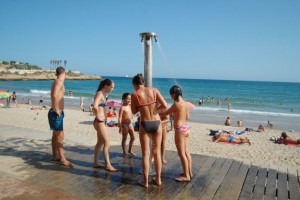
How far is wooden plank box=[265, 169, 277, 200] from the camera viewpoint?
13.5 feet

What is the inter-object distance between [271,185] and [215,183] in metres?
0.98

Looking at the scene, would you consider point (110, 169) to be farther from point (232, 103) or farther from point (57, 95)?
point (232, 103)

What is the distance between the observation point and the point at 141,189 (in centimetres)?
418

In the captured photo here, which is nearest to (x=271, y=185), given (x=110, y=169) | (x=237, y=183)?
(x=237, y=183)

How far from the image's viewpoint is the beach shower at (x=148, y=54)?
4.86 metres

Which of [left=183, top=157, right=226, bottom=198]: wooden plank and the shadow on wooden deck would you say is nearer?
the shadow on wooden deck

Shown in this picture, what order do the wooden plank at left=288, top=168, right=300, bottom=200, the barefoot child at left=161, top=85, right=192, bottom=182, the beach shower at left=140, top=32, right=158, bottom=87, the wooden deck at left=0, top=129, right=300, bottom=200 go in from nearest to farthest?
the wooden deck at left=0, top=129, right=300, bottom=200 → the wooden plank at left=288, top=168, right=300, bottom=200 → the barefoot child at left=161, top=85, right=192, bottom=182 → the beach shower at left=140, top=32, right=158, bottom=87

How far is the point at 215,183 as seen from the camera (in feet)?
14.8

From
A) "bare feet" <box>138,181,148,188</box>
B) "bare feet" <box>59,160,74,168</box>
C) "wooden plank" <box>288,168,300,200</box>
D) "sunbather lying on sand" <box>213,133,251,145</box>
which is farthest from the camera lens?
"sunbather lying on sand" <box>213,133,251,145</box>

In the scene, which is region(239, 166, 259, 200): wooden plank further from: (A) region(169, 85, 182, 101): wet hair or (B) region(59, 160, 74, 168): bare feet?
(B) region(59, 160, 74, 168): bare feet

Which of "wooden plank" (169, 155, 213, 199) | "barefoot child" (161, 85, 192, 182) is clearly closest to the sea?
"wooden plank" (169, 155, 213, 199)

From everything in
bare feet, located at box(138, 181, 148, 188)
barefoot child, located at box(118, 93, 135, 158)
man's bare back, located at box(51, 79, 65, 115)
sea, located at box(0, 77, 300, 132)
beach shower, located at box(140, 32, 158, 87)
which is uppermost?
beach shower, located at box(140, 32, 158, 87)

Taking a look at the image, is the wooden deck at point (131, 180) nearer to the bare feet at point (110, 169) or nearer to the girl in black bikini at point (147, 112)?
the bare feet at point (110, 169)

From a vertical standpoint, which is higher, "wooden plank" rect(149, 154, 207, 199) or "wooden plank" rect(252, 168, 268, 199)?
"wooden plank" rect(149, 154, 207, 199)
